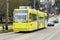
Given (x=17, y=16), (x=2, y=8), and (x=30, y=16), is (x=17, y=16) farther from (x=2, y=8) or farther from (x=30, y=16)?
(x=2, y=8)

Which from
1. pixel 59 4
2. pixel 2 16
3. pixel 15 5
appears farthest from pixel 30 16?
pixel 59 4

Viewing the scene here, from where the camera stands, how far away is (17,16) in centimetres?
3366

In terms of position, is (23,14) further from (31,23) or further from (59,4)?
(59,4)

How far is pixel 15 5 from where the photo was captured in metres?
65.4

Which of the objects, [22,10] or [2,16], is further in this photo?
[2,16]

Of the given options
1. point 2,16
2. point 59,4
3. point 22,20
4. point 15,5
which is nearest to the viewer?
point 22,20

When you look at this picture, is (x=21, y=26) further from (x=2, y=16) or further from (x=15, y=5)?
(x=2, y=16)

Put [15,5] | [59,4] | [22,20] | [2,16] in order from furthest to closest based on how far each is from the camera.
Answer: [59,4]
[2,16]
[15,5]
[22,20]

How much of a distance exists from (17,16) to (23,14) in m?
0.79

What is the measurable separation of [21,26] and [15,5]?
32.4m

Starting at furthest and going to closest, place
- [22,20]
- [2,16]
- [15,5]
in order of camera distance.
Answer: [2,16] < [15,5] < [22,20]

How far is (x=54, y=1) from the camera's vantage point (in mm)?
196500

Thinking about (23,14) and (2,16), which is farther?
(2,16)

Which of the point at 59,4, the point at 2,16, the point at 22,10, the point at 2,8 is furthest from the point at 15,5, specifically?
the point at 59,4
